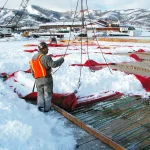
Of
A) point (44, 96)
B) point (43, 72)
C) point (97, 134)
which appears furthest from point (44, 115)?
point (97, 134)

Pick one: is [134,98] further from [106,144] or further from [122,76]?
[106,144]

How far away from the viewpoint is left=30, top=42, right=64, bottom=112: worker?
477 cm

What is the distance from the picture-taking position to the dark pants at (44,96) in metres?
5.07

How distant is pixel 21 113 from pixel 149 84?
152 inches

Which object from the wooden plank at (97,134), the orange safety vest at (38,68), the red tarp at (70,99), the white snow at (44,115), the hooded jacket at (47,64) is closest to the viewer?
the white snow at (44,115)

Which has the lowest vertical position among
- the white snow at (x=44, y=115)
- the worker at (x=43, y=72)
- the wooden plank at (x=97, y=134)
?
the wooden plank at (x=97, y=134)

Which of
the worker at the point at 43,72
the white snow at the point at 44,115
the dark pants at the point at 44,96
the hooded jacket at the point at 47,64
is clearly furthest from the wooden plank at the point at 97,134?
the hooded jacket at the point at 47,64

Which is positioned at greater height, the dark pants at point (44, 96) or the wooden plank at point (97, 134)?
the dark pants at point (44, 96)

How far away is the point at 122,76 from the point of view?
7.54m

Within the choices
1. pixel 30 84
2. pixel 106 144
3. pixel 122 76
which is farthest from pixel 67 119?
pixel 122 76

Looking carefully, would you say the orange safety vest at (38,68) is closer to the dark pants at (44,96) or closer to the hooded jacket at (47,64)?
the hooded jacket at (47,64)

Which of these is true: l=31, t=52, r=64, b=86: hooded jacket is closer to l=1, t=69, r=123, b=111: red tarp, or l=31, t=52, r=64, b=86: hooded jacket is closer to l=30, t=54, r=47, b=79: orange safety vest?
l=30, t=54, r=47, b=79: orange safety vest

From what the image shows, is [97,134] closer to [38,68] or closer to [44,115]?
[44,115]

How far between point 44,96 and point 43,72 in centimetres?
59
